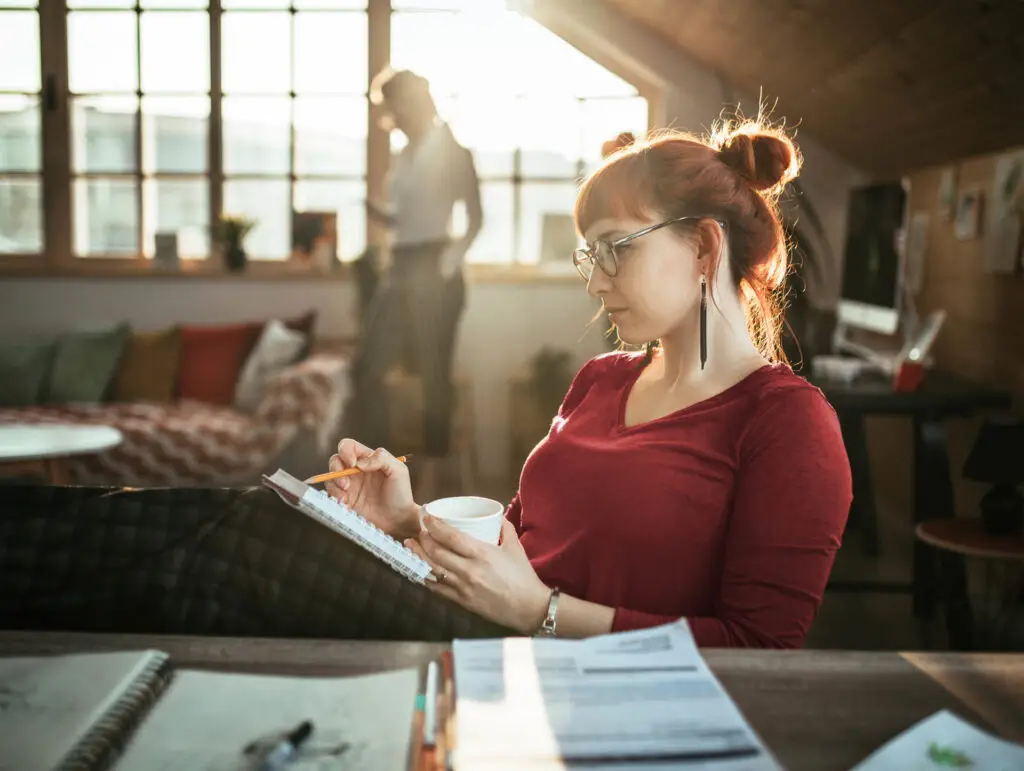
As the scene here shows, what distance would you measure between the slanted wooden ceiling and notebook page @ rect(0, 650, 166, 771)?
2105 mm

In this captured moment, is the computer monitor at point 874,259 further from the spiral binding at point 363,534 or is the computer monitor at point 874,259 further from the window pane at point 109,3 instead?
the window pane at point 109,3

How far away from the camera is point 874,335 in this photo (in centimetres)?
382

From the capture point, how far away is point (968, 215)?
296cm

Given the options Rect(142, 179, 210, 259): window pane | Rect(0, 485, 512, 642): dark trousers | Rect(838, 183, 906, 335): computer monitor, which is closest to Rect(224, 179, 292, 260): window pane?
Rect(142, 179, 210, 259): window pane

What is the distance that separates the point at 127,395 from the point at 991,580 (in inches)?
135

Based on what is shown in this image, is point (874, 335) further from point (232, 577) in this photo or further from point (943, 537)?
point (232, 577)

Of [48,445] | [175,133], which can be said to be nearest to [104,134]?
[175,133]

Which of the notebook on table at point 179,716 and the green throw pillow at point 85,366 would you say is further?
the green throw pillow at point 85,366

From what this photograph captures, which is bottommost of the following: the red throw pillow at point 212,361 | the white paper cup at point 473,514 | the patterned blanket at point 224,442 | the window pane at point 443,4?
the patterned blanket at point 224,442

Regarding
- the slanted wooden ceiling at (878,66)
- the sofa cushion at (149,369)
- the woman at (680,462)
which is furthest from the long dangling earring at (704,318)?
the sofa cushion at (149,369)

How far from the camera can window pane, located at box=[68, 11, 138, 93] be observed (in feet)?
15.0

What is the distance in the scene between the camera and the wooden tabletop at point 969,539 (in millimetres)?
2100

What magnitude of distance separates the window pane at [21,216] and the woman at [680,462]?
426cm

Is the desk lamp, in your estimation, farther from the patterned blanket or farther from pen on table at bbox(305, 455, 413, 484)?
the patterned blanket
